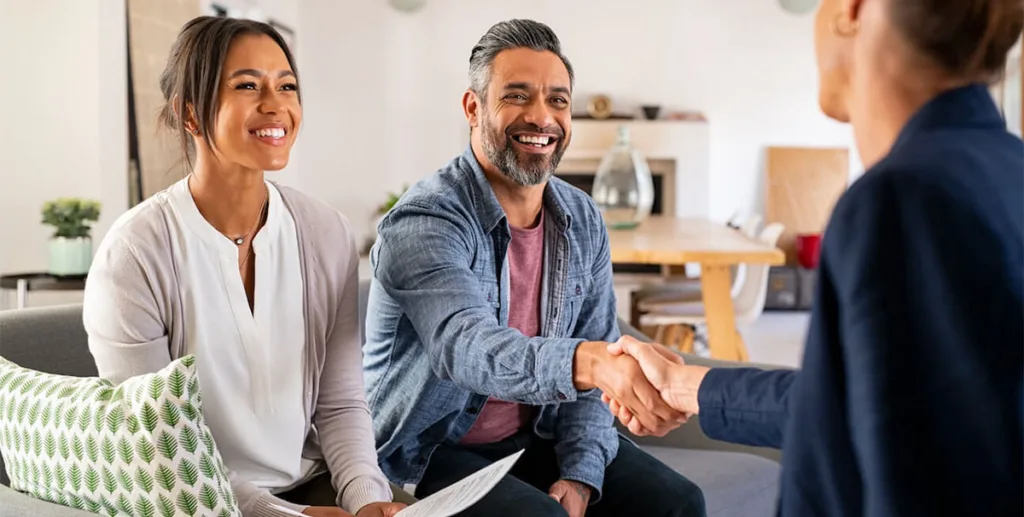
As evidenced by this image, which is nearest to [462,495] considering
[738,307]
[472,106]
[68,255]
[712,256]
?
[472,106]

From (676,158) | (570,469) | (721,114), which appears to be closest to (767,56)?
(721,114)

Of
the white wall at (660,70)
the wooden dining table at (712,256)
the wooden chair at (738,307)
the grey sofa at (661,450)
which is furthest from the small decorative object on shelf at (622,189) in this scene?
the white wall at (660,70)

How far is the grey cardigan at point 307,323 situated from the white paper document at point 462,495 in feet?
0.47

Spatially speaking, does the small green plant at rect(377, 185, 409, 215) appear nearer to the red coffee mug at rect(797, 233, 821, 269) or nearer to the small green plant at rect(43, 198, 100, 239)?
the red coffee mug at rect(797, 233, 821, 269)

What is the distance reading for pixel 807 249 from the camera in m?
7.34

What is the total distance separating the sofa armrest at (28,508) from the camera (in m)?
1.20

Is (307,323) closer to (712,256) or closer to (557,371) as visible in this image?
(557,371)

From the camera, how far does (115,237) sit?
53.3 inches

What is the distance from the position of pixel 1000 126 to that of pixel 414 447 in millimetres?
1138

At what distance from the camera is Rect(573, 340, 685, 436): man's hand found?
1.37 meters

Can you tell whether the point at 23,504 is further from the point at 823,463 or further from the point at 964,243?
the point at 964,243

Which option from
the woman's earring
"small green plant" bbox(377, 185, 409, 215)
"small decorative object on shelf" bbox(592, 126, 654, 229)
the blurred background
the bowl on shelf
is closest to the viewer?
the woman's earring

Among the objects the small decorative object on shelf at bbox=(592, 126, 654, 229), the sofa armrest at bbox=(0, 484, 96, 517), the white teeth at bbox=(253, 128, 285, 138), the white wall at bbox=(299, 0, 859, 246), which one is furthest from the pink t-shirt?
the white wall at bbox=(299, 0, 859, 246)

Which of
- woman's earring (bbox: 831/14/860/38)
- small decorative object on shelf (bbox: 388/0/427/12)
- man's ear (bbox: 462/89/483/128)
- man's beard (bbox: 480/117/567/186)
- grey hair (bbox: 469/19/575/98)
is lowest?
man's beard (bbox: 480/117/567/186)
